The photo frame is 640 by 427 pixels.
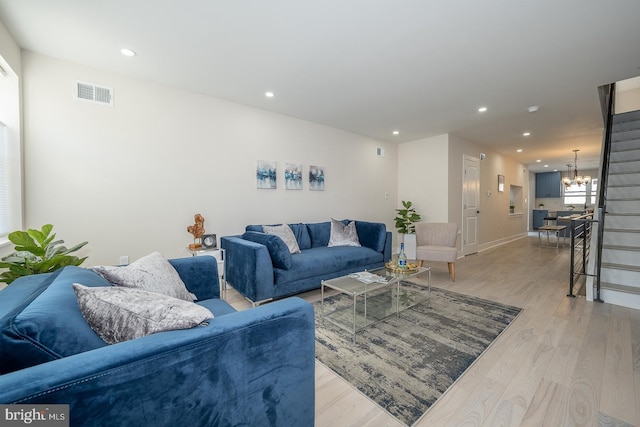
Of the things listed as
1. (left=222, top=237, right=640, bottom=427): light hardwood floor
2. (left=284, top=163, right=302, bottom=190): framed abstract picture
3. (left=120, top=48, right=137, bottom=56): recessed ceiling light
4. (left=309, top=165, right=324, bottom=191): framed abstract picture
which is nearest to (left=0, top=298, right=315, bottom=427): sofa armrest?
(left=222, top=237, right=640, bottom=427): light hardwood floor

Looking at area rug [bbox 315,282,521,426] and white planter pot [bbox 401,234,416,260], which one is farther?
white planter pot [bbox 401,234,416,260]

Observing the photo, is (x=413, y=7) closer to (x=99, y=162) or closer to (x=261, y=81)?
(x=261, y=81)

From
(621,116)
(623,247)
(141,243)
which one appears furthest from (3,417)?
(621,116)

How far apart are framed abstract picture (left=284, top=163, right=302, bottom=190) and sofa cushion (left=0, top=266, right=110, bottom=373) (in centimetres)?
334

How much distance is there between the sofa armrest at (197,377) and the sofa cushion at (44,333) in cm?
9

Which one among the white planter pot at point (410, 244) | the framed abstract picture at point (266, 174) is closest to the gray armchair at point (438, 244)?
the white planter pot at point (410, 244)

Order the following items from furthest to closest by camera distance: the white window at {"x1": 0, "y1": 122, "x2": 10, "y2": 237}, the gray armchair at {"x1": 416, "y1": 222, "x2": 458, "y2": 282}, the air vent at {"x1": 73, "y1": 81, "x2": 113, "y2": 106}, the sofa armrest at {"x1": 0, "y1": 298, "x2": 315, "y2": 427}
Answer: the gray armchair at {"x1": 416, "y1": 222, "x2": 458, "y2": 282} < the air vent at {"x1": 73, "y1": 81, "x2": 113, "y2": 106} < the white window at {"x1": 0, "y1": 122, "x2": 10, "y2": 237} < the sofa armrest at {"x1": 0, "y1": 298, "x2": 315, "y2": 427}

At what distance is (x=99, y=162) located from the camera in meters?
2.73

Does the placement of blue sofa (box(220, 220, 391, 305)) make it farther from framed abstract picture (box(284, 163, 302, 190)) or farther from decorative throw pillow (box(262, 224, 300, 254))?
framed abstract picture (box(284, 163, 302, 190))

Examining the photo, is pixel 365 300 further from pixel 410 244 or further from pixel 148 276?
pixel 410 244

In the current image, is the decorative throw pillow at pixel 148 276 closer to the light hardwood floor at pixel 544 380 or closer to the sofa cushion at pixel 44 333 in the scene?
the sofa cushion at pixel 44 333

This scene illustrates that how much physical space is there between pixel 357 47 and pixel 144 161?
2595 mm

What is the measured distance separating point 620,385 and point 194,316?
2.49 meters

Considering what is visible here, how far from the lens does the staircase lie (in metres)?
2.89
